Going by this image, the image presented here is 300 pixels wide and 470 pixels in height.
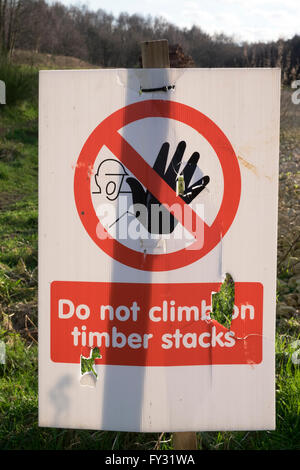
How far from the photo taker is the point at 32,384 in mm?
2305

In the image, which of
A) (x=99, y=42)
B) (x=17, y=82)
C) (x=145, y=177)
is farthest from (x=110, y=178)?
(x=99, y=42)

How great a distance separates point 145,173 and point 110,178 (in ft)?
0.39

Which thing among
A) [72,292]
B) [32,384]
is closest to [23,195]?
[32,384]

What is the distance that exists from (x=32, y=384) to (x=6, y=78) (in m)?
9.93

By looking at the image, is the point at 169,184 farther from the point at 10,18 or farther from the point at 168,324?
the point at 10,18

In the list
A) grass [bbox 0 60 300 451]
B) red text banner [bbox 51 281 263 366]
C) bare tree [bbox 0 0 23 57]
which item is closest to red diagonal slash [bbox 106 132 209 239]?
red text banner [bbox 51 281 263 366]

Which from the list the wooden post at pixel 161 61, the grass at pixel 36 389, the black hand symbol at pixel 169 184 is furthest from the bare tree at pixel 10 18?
the black hand symbol at pixel 169 184

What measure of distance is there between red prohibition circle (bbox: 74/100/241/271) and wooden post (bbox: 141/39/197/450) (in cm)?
18

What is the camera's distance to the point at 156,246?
1573 mm

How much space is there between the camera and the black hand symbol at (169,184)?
5.10ft

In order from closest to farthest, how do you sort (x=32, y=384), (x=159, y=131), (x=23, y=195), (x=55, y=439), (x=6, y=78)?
1. (x=159, y=131)
2. (x=55, y=439)
3. (x=32, y=384)
4. (x=23, y=195)
5. (x=6, y=78)

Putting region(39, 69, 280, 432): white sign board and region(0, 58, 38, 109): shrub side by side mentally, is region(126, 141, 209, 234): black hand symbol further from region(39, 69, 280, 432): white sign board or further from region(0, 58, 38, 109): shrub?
region(0, 58, 38, 109): shrub

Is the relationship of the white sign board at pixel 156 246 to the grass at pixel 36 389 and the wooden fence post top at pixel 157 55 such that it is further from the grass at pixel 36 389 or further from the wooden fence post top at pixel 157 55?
the grass at pixel 36 389

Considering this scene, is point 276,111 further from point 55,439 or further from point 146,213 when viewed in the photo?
point 55,439
